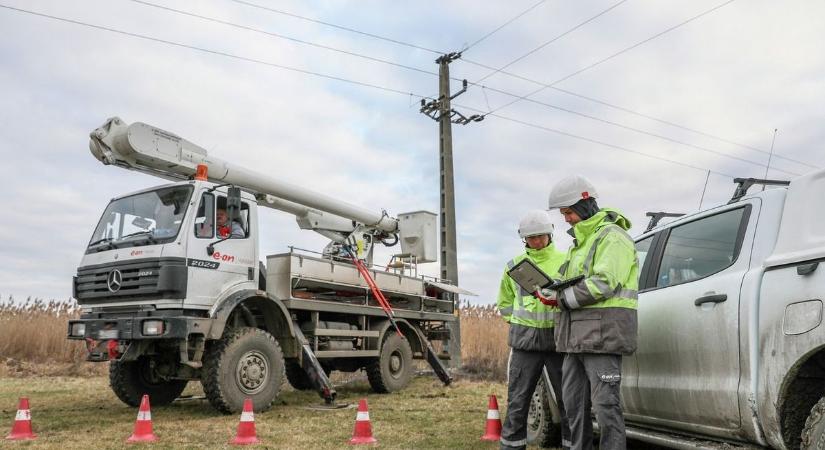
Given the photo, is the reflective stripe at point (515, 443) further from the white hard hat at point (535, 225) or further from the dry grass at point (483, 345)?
the dry grass at point (483, 345)

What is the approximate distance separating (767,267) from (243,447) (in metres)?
4.59

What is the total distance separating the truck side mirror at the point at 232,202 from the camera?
8641mm

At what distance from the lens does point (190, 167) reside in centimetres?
973

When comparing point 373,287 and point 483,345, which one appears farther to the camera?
point 483,345

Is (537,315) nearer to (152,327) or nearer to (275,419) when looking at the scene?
(275,419)

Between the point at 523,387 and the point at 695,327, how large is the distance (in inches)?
63.4

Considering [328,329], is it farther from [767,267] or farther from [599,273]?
[767,267]

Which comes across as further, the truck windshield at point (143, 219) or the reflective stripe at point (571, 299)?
the truck windshield at point (143, 219)

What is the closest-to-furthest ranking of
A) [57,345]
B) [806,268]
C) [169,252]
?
[806,268] → [169,252] → [57,345]

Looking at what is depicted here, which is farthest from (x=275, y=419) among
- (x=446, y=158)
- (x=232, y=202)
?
(x=446, y=158)

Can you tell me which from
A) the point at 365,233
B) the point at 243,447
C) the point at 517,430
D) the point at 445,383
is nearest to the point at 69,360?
the point at 365,233

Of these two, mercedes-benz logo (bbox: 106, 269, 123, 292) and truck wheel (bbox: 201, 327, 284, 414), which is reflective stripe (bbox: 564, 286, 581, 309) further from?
mercedes-benz logo (bbox: 106, 269, 123, 292)

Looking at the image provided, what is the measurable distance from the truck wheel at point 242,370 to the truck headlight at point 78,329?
1.47 meters

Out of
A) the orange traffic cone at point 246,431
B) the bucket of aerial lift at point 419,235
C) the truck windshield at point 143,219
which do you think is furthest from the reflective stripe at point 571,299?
the bucket of aerial lift at point 419,235
